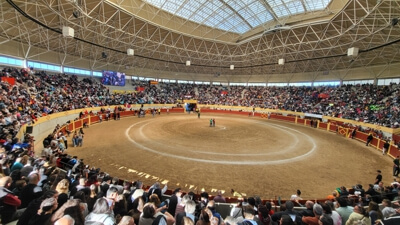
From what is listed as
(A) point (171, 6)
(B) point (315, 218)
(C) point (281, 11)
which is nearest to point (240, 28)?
(C) point (281, 11)

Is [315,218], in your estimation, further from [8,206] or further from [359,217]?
[8,206]

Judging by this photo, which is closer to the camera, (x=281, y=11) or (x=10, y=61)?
(x=10, y=61)

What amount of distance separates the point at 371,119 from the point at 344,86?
48.4 ft

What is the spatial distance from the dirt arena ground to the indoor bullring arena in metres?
0.12

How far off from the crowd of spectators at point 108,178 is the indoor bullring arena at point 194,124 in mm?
43

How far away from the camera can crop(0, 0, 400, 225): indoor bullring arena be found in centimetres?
444

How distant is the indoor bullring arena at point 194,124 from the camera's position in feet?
14.6

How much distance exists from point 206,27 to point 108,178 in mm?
31365

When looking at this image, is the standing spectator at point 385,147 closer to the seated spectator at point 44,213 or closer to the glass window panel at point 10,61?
the seated spectator at point 44,213

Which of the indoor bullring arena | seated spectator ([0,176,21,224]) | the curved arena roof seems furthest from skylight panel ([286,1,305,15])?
seated spectator ([0,176,21,224])

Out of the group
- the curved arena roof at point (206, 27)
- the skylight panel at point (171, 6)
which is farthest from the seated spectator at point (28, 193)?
the skylight panel at point (171, 6)

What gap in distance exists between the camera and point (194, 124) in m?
26.2

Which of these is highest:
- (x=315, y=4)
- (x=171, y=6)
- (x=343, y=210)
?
(x=315, y=4)

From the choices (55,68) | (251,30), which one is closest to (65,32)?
(55,68)
